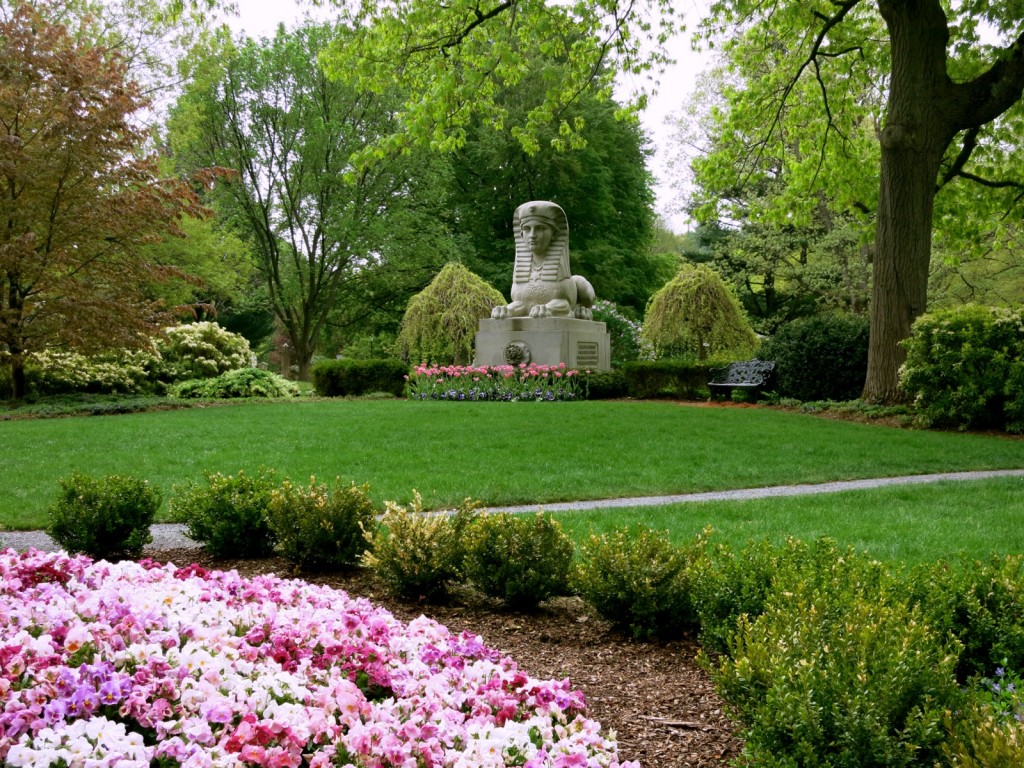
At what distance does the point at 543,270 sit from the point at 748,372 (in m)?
5.30

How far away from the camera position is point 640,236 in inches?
1460

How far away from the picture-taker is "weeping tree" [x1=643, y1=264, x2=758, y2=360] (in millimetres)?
22984

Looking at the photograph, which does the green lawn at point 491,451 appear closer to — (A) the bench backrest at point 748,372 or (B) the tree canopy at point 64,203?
(B) the tree canopy at point 64,203

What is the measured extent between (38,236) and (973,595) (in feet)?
52.9

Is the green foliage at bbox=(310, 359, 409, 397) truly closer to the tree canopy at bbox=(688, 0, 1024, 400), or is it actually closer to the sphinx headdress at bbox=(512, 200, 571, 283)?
the sphinx headdress at bbox=(512, 200, 571, 283)

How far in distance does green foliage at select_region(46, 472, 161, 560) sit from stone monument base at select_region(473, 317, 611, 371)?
1353 cm

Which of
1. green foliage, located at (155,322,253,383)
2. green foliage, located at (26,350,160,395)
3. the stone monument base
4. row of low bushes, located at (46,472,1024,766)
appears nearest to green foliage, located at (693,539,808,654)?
row of low bushes, located at (46,472,1024,766)

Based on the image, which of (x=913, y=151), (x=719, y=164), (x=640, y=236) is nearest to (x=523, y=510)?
(x=913, y=151)

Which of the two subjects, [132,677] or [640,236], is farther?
[640,236]

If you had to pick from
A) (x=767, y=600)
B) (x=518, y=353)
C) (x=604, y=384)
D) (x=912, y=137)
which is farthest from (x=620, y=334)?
(x=767, y=600)

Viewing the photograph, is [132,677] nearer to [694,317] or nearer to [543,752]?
[543,752]

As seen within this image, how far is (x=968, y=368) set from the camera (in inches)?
476

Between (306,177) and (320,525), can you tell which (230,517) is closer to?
(320,525)

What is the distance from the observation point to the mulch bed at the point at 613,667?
8.92 feet
